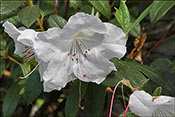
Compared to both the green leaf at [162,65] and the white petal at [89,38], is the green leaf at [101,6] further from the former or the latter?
the green leaf at [162,65]

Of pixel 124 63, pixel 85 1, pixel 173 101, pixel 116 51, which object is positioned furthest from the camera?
pixel 85 1

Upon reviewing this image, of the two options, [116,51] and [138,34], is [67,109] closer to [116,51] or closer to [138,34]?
[116,51]

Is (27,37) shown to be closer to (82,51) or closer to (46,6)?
(82,51)

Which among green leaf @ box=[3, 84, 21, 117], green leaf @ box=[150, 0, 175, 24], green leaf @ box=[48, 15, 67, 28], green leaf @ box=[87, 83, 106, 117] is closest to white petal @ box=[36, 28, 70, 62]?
green leaf @ box=[48, 15, 67, 28]

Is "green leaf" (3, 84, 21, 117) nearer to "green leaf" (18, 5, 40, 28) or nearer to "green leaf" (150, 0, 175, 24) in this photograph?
"green leaf" (18, 5, 40, 28)

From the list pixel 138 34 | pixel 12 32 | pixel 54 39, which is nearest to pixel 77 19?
pixel 54 39

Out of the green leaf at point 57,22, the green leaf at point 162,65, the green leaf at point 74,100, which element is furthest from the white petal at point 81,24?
the green leaf at point 162,65

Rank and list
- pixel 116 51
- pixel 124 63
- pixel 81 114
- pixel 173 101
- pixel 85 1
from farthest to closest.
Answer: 1. pixel 81 114
2. pixel 85 1
3. pixel 124 63
4. pixel 116 51
5. pixel 173 101
